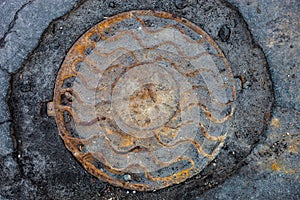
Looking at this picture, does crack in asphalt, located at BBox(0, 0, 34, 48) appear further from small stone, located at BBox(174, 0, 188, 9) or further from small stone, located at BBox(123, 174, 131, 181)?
small stone, located at BBox(123, 174, 131, 181)

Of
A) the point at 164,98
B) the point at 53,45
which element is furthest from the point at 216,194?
the point at 53,45

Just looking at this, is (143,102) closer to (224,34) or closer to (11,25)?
(224,34)

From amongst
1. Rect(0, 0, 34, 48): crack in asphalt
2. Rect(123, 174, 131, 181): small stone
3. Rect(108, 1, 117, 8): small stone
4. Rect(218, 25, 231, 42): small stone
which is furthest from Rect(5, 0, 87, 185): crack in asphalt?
Rect(218, 25, 231, 42): small stone

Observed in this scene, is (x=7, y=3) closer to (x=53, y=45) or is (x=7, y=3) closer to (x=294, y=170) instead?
(x=53, y=45)

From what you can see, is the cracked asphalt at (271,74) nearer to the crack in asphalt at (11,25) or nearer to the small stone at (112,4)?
the crack in asphalt at (11,25)

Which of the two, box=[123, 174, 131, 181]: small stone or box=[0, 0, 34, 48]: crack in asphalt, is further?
box=[0, 0, 34, 48]: crack in asphalt
